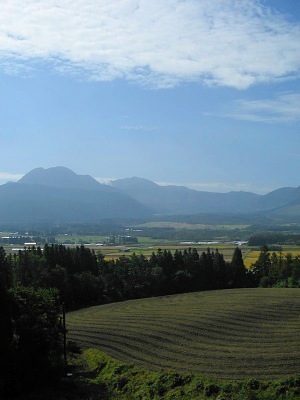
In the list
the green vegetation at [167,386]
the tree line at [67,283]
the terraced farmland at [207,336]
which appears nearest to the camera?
the green vegetation at [167,386]

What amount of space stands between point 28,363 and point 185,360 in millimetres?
7182

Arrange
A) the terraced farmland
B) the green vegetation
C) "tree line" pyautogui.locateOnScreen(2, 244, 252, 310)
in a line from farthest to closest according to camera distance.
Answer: "tree line" pyautogui.locateOnScreen(2, 244, 252, 310)
the terraced farmland
the green vegetation

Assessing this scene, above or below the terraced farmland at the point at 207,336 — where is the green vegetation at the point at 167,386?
below

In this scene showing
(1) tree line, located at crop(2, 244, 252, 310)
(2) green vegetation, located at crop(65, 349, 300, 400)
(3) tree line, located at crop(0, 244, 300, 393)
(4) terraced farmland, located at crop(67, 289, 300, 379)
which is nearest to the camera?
A: (2) green vegetation, located at crop(65, 349, 300, 400)

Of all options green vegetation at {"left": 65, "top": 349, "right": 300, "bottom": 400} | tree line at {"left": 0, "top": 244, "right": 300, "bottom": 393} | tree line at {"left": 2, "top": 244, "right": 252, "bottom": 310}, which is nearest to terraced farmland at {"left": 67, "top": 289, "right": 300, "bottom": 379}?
green vegetation at {"left": 65, "top": 349, "right": 300, "bottom": 400}

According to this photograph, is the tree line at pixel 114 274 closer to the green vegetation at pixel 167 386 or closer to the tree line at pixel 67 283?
the tree line at pixel 67 283

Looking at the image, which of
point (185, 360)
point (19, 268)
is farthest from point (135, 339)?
point (19, 268)

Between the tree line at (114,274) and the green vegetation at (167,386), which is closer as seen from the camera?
the green vegetation at (167,386)

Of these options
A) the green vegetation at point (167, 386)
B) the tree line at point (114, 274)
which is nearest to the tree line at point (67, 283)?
the tree line at point (114, 274)

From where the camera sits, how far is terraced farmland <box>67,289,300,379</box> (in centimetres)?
2350

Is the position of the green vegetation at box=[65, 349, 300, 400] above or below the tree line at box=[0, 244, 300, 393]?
below

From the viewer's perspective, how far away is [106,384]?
958 inches

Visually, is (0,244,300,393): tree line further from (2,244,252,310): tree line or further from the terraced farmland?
the terraced farmland

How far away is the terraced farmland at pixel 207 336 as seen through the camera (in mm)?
23500
